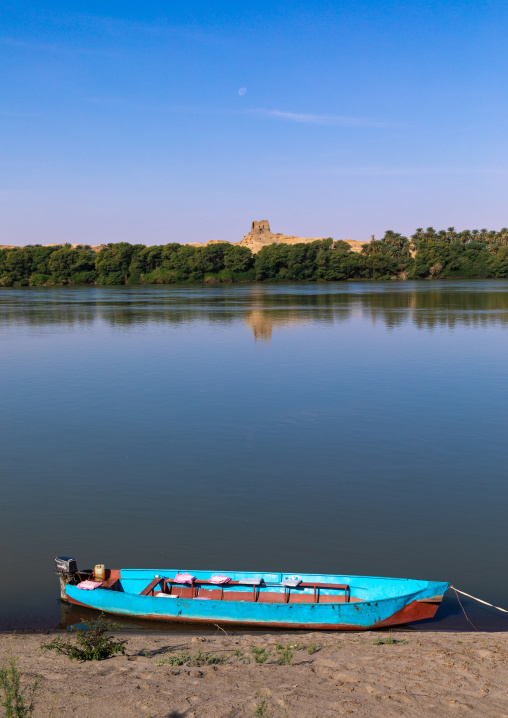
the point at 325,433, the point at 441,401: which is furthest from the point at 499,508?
the point at 441,401

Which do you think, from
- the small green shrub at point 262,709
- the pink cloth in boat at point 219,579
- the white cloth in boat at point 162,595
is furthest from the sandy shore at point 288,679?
the pink cloth in boat at point 219,579

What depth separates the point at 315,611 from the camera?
13.1 metres

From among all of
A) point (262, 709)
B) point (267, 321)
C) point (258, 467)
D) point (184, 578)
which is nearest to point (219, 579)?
point (184, 578)

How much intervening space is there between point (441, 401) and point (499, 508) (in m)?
13.8

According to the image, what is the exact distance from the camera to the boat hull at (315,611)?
43.1ft

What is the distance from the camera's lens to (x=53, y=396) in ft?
116

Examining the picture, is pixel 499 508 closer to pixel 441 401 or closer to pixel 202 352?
pixel 441 401

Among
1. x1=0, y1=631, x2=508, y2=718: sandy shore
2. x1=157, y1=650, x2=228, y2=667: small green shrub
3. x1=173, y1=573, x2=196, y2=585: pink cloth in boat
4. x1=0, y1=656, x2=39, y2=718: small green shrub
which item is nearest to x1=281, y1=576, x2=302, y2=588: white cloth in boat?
x1=0, y1=631, x2=508, y2=718: sandy shore

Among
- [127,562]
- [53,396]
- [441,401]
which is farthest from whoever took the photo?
[53,396]

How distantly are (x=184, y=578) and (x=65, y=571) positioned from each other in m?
2.56

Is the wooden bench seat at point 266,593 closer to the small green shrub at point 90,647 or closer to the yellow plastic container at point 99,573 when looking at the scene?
the yellow plastic container at point 99,573

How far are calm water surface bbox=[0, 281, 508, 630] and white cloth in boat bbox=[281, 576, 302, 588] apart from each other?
5.14ft

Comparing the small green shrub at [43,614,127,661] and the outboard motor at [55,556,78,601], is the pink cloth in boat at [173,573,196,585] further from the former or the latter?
the small green shrub at [43,614,127,661]

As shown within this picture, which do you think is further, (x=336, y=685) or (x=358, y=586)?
(x=358, y=586)
